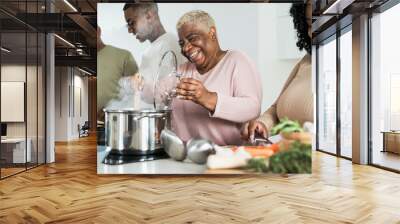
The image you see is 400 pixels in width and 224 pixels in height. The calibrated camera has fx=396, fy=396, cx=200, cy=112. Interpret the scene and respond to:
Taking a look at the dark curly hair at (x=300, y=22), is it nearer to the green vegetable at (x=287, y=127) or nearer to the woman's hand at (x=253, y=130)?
the green vegetable at (x=287, y=127)

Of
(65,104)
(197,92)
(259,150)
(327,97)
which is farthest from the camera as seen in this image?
(65,104)

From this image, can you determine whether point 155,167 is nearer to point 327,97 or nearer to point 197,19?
point 197,19

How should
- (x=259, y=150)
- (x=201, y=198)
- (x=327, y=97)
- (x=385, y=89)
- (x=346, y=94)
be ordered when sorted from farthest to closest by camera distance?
(x=327, y=97), (x=346, y=94), (x=385, y=89), (x=259, y=150), (x=201, y=198)

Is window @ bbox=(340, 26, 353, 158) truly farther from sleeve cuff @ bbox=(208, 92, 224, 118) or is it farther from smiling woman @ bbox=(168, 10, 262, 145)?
sleeve cuff @ bbox=(208, 92, 224, 118)

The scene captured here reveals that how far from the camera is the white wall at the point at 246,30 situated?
14.8 ft

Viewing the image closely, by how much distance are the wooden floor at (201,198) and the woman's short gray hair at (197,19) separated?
1925mm

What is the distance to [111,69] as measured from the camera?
181 inches

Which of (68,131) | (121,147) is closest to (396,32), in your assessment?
(121,147)

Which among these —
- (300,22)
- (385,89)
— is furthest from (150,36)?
(385,89)

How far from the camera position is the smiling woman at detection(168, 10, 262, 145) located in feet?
14.7

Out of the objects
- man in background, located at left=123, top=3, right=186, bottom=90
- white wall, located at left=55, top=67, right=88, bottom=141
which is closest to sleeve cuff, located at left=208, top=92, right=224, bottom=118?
man in background, located at left=123, top=3, right=186, bottom=90

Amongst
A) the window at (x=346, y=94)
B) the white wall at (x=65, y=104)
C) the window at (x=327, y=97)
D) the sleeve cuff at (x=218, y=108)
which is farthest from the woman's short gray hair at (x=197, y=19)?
the white wall at (x=65, y=104)

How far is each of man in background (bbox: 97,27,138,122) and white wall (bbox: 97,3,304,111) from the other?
74 millimetres

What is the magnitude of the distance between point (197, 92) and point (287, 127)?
3.61 feet
